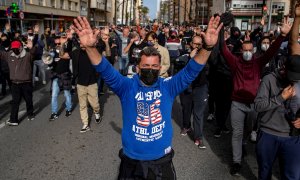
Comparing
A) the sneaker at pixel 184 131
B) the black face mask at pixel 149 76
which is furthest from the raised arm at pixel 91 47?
the sneaker at pixel 184 131

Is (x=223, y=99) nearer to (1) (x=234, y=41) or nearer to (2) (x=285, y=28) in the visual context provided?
(1) (x=234, y=41)

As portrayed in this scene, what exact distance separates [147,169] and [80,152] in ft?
10.1

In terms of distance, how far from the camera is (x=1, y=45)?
10.6 metres

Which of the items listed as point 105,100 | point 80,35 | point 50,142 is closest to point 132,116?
point 80,35

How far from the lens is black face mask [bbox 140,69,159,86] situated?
283 centimetres

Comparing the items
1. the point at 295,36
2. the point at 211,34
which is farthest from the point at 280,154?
the point at 211,34

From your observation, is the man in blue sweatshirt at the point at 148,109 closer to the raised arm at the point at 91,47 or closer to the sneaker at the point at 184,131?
the raised arm at the point at 91,47

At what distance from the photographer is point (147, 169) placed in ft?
9.26

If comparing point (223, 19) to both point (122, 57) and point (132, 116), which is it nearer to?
point (132, 116)

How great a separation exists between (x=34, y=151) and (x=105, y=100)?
14.1 ft

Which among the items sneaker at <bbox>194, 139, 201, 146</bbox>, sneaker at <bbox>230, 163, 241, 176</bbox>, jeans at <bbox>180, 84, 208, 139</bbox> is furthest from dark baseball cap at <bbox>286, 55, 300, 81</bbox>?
sneaker at <bbox>194, 139, 201, 146</bbox>

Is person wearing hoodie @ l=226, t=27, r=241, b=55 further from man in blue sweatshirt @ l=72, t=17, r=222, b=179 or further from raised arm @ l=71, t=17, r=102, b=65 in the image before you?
raised arm @ l=71, t=17, r=102, b=65

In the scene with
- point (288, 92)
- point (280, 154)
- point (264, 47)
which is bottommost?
point (280, 154)

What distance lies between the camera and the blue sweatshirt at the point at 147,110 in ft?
9.33
